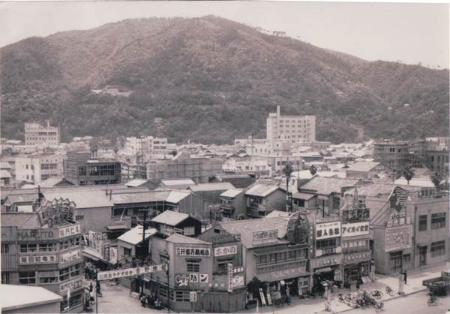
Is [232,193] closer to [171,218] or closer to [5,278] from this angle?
[171,218]

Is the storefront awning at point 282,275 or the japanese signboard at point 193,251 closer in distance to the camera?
the japanese signboard at point 193,251

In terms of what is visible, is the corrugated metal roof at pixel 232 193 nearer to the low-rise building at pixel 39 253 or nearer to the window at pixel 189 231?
the window at pixel 189 231

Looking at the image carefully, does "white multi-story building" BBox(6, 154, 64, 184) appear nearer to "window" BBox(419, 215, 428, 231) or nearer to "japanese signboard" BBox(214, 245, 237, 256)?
"japanese signboard" BBox(214, 245, 237, 256)

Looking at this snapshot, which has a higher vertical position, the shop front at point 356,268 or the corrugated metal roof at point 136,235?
the corrugated metal roof at point 136,235

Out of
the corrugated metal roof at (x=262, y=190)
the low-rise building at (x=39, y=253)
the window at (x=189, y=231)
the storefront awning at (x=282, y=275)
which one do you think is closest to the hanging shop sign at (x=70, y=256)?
the low-rise building at (x=39, y=253)

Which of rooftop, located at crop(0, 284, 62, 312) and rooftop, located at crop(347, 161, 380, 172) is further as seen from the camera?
rooftop, located at crop(347, 161, 380, 172)

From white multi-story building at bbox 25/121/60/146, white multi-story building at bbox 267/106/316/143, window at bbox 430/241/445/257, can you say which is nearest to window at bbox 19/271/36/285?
window at bbox 430/241/445/257

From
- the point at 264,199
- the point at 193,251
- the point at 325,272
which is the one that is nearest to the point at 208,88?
the point at 264,199
